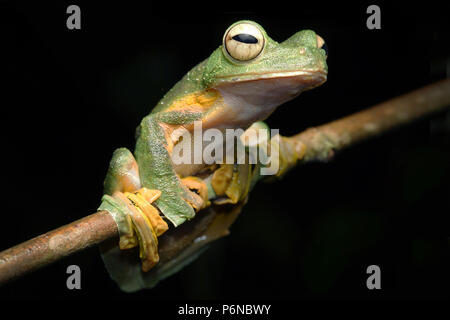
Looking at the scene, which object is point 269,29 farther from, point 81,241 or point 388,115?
point 81,241

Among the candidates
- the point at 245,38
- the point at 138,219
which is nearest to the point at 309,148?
the point at 245,38

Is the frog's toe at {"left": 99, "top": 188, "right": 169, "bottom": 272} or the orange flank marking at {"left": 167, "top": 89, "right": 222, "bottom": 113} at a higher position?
the orange flank marking at {"left": 167, "top": 89, "right": 222, "bottom": 113}

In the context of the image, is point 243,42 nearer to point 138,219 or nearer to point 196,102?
point 196,102

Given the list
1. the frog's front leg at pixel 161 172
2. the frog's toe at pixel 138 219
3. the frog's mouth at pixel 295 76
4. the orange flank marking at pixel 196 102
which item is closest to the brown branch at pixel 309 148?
the frog's toe at pixel 138 219

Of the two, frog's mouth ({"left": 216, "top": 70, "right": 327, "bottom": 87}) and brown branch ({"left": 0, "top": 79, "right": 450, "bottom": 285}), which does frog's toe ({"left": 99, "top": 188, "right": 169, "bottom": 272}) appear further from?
frog's mouth ({"left": 216, "top": 70, "right": 327, "bottom": 87})

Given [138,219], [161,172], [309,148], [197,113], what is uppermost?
[197,113]

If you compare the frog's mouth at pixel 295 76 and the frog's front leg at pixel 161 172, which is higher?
the frog's mouth at pixel 295 76

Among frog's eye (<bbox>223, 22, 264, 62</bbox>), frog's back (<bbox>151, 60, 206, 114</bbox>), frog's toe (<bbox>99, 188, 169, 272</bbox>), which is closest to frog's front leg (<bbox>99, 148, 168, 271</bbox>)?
frog's toe (<bbox>99, 188, 169, 272</bbox>)

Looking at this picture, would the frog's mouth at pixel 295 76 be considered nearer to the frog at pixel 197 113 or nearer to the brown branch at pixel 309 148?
the frog at pixel 197 113
